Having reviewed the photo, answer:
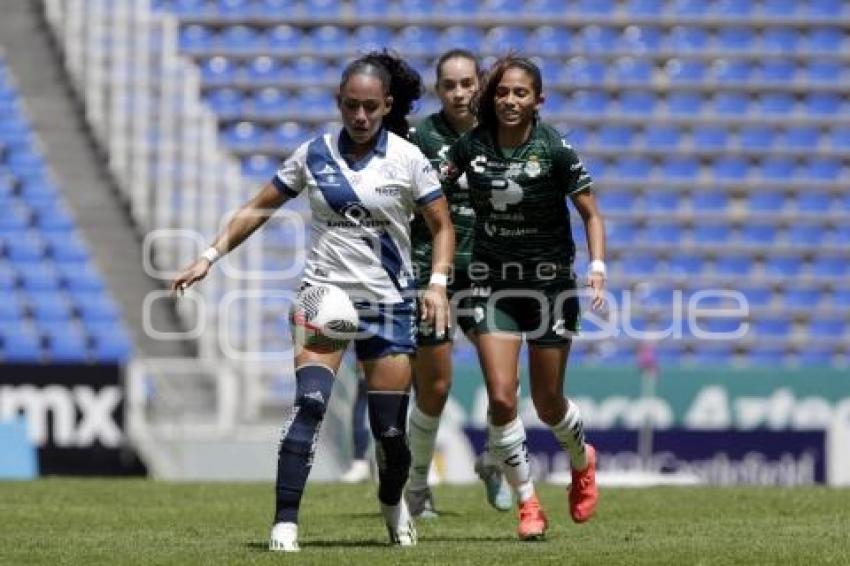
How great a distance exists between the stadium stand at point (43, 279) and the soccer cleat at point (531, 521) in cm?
1210

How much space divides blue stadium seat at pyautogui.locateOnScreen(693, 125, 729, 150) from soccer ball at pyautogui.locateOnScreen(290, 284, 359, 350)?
720 inches

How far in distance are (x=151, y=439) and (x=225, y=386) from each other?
142 centimetres

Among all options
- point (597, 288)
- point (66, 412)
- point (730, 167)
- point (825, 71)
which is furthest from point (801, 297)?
point (597, 288)

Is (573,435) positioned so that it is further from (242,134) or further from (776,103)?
(776,103)

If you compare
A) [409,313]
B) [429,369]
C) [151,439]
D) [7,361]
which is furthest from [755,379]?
[409,313]

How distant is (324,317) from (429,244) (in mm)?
2119

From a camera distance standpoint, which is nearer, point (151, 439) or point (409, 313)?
point (409, 313)

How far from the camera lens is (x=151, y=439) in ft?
66.7

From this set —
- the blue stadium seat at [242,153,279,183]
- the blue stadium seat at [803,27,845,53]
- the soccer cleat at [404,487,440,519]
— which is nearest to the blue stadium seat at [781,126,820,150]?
the blue stadium seat at [803,27,845,53]


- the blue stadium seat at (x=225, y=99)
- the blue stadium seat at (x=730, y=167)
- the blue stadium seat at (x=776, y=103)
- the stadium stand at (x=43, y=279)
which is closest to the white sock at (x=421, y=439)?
the stadium stand at (x=43, y=279)

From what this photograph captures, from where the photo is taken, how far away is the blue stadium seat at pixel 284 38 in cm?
2695

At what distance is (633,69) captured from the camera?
26.7 m

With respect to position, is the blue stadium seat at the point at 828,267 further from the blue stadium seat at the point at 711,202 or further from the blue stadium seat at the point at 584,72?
the blue stadium seat at the point at 584,72

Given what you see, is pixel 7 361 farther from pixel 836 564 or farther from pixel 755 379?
pixel 836 564
